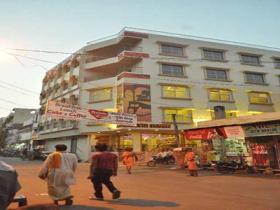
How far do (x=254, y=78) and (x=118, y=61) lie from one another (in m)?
17.6

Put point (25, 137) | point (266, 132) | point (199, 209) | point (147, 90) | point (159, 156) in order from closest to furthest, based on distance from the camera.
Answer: point (199, 209) → point (266, 132) → point (159, 156) → point (147, 90) → point (25, 137)

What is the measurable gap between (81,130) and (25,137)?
90.1 feet

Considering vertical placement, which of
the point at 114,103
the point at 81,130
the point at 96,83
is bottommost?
the point at 81,130

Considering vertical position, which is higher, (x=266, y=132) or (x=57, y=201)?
(x=266, y=132)

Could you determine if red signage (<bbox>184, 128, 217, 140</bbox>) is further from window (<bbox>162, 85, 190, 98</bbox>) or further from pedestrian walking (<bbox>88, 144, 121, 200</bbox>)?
window (<bbox>162, 85, 190, 98</bbox>)

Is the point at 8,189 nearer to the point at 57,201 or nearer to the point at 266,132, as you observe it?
the point at 57,201

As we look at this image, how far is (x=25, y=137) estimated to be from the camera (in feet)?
169

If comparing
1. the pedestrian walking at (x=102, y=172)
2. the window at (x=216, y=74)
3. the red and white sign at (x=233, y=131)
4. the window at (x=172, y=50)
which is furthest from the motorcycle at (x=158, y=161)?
the pedestrian walking at (x=102, y=172)

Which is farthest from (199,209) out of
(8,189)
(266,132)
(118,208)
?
(266,132)

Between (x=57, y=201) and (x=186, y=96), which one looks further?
(x=186, y=96)

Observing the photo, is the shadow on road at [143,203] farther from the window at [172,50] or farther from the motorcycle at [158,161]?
the window at [172,50]

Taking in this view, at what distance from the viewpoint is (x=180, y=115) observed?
95.5 feet

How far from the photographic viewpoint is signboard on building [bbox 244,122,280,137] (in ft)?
44.7

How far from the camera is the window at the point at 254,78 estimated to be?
33.3m
